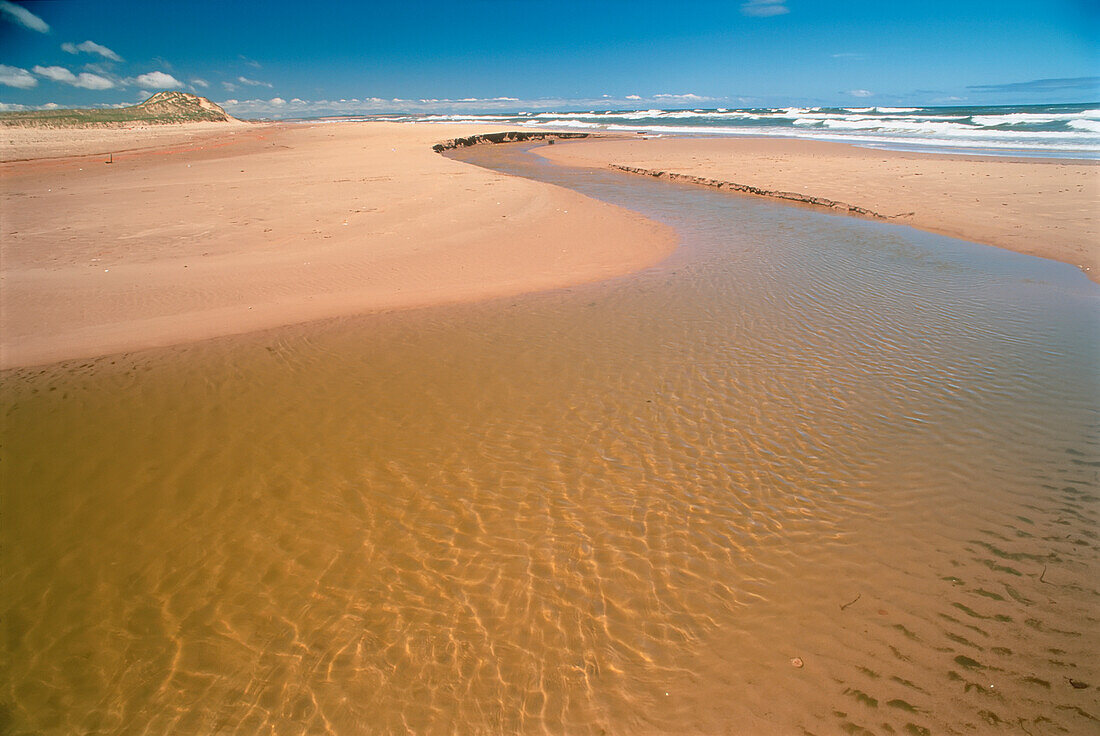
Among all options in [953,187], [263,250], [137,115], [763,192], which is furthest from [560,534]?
[137,115]

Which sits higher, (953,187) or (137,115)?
(137,115)

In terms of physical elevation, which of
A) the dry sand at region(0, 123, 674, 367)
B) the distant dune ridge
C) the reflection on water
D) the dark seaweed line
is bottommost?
the reflection on water

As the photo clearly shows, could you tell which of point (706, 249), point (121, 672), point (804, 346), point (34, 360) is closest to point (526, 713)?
point (121, 672)

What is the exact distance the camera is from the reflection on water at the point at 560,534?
282cm

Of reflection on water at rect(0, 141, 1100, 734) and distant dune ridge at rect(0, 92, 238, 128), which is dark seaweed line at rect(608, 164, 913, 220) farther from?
distant dune ridge at rect(0, 92, 238, 128)

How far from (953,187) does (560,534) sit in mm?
18241

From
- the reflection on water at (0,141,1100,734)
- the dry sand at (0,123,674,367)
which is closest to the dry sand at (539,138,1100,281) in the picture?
the reflection on water at (0,141,1100,734)

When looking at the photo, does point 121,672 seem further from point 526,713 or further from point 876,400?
point 876,400

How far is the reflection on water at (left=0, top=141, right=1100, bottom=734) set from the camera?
2822 mm

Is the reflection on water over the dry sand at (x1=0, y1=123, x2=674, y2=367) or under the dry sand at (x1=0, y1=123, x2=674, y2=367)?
under

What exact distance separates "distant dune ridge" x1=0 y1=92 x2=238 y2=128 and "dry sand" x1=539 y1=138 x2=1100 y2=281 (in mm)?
61221

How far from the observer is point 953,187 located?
16.0 meters

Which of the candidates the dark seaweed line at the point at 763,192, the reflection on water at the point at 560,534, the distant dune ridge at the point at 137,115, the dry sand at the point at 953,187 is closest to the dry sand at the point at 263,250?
the reflection on water at the point at 560,534

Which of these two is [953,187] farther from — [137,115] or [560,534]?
[137,115]
